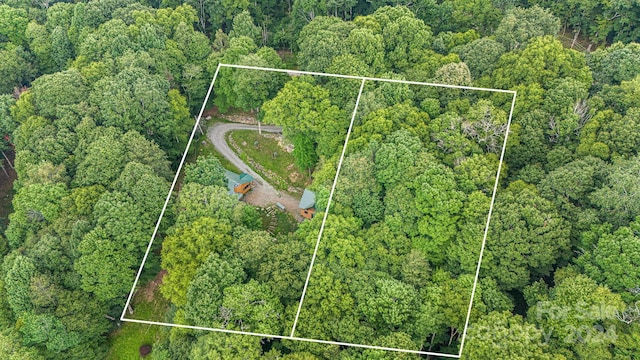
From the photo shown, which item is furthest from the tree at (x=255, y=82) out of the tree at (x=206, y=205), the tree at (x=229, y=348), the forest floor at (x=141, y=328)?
the tree at (x=229, y=348)

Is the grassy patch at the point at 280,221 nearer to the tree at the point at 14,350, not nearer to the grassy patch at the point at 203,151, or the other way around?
the grassy patch at the point at 203,151

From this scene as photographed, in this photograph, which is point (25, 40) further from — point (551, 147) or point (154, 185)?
point (551, 147)

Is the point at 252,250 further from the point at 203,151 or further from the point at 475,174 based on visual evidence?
the point at 203,151

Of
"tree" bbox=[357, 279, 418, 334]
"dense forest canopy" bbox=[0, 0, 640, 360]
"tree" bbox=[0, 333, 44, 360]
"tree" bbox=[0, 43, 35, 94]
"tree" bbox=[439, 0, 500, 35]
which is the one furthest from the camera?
"tree" bbox=[0, 43, 35, 94]

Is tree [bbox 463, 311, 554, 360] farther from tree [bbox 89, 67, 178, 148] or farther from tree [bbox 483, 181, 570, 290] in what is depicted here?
tree [bbox 89, 67, 178, 148]

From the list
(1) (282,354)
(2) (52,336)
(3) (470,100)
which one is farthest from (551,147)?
(2) (52,336)

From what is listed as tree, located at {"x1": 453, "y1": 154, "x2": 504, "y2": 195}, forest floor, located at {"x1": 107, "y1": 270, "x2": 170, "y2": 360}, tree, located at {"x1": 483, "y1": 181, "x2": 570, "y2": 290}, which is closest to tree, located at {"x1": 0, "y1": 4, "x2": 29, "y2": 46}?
forest floor, located at {"x1": 107, "y1": 270, "x2": 170, "y2": 360}
